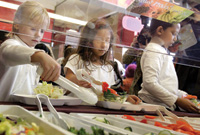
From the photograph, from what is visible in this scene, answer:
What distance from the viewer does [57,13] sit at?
878 mm

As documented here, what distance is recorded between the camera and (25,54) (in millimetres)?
1012

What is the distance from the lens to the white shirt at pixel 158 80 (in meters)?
1.85

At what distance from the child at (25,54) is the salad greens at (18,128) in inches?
11.6

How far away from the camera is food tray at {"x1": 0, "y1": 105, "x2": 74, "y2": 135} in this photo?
1.65ft

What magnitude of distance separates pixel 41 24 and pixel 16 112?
14.1 inches

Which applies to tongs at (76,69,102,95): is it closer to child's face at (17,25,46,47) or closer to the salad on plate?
the salad on plate

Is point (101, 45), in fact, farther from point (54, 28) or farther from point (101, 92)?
point (101, 92)

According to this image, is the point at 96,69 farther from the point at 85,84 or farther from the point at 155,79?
the point at 85,84

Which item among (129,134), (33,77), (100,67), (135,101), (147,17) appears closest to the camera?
(129,134)

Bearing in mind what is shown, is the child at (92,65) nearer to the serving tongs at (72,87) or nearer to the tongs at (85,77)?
the tongs at (85,77)

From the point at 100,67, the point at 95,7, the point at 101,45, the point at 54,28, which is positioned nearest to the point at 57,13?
the point at 54,28

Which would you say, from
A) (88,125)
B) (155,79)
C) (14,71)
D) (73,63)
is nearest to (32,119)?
(88,125)

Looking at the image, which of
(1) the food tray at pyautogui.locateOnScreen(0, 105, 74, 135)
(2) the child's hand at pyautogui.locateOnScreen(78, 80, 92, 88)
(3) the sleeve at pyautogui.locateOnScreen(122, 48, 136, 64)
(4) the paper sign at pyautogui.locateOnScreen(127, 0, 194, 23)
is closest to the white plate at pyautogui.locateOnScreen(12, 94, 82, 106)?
(2) the child's hand at pyautogui.locateOnScreen(78, 80, 92, 88)

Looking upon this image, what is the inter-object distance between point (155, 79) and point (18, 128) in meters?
1.49
